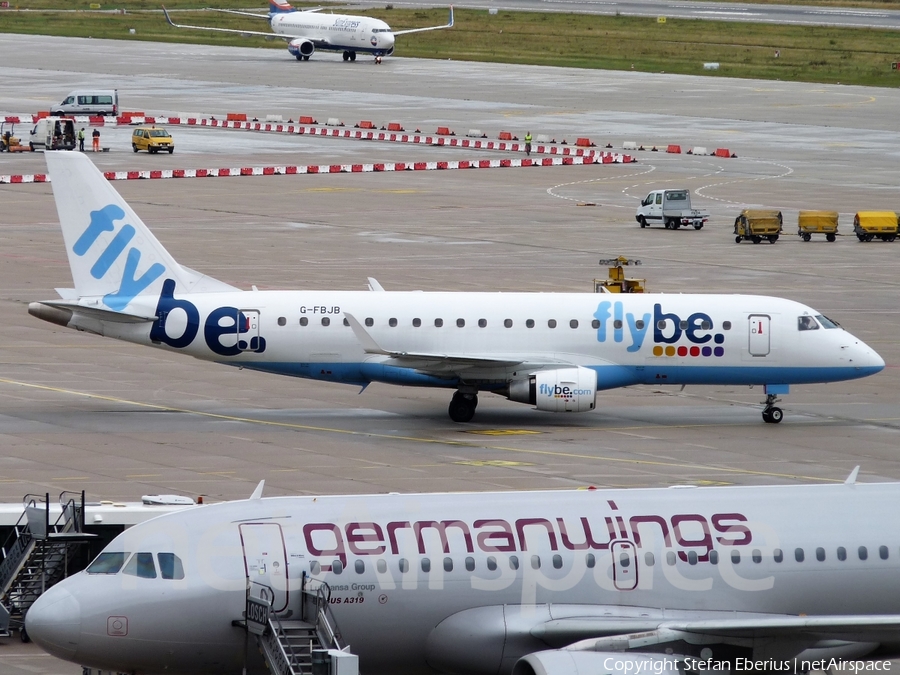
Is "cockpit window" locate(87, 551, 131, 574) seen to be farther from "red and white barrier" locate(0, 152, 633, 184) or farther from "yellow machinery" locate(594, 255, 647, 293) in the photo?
"red and white barrier" locate(0, 152, 633, 184)

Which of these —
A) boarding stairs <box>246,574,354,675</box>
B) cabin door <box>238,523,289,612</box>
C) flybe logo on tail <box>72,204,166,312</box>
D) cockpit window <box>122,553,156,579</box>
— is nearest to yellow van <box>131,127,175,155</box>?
flybe logo on tail <box>72,204,166,312</box>

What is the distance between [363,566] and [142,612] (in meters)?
3.23

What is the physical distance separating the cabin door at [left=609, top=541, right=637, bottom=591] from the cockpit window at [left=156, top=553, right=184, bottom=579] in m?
6.41

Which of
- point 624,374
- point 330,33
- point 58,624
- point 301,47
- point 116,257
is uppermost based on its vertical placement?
point 330,33

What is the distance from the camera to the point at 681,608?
78.9ft

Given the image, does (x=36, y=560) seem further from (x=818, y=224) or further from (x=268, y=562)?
(x=818, y=224)

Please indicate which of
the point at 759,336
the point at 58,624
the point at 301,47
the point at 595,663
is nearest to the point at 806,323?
the point at 759,336

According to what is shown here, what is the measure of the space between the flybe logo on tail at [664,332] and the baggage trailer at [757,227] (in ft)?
126

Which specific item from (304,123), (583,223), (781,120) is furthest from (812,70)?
(583,223)

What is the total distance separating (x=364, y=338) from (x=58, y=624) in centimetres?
Answer: 2389

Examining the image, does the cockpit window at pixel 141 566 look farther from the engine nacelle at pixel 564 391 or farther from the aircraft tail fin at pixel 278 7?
the aircraft tail fin at pixel 278 7

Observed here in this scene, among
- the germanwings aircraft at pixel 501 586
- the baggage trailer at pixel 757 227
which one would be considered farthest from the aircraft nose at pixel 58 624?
the baggage trailer at pixel 757 227

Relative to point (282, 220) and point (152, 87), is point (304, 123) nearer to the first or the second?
point (152, 87)

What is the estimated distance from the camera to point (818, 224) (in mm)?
85812
